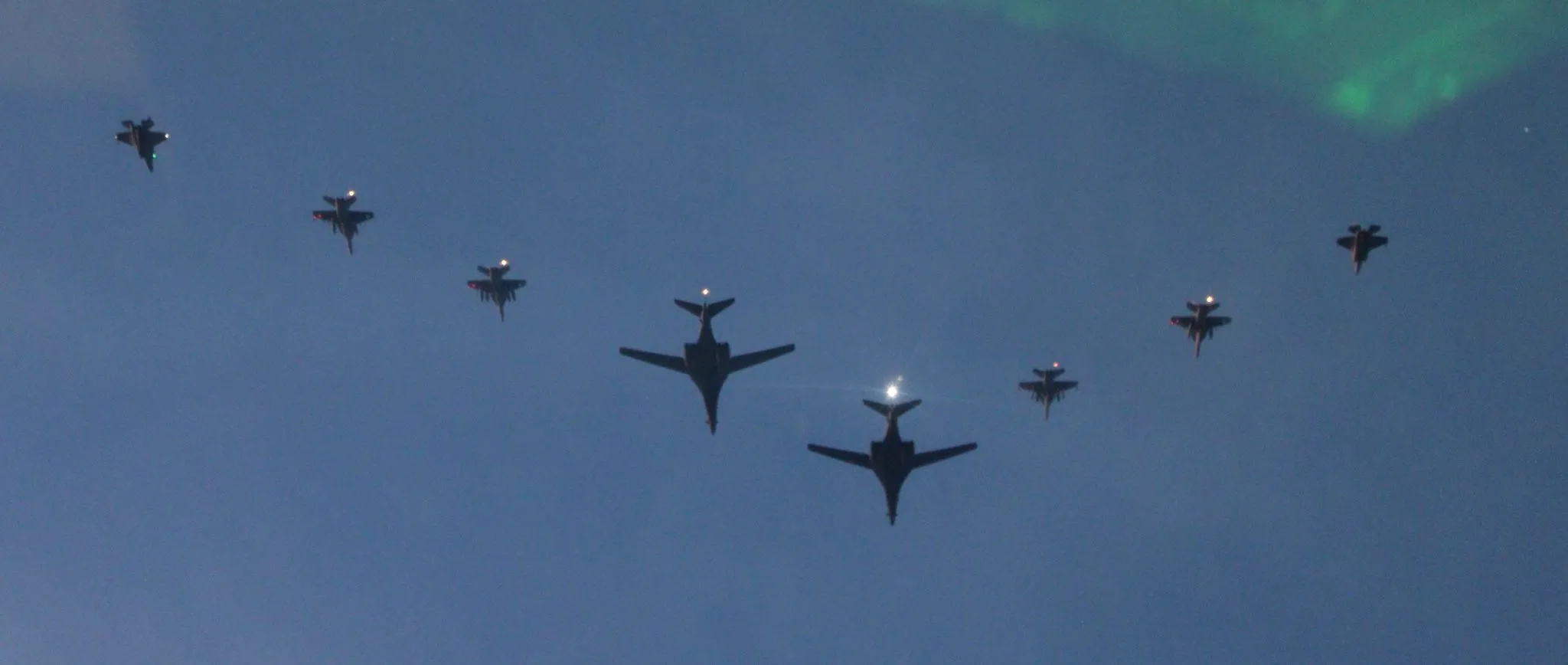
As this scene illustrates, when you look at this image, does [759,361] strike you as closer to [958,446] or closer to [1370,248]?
[958,446]

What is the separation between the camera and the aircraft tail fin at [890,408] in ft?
249

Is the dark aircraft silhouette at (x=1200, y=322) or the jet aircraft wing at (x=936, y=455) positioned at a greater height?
the dark aircraft silhouette at (x=1200, y=322)

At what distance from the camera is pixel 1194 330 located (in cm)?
8775

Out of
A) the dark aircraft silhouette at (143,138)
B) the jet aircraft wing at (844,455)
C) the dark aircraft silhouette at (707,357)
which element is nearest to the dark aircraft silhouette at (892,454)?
the jet aircraft wing at (844,455)

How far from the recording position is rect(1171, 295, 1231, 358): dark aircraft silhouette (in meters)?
87.2

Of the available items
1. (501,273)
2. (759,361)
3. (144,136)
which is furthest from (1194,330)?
(144,136)

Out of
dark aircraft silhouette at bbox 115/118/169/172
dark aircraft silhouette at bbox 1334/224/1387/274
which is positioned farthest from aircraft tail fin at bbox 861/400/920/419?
dark aircraft silhouette at bbox 115/118/169/172

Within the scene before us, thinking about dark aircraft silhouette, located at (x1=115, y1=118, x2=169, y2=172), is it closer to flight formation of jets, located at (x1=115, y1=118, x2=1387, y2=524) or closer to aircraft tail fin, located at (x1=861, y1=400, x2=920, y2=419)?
flight formation of jets, located at (x1=115, y1=118, x2=1387, y2=524)

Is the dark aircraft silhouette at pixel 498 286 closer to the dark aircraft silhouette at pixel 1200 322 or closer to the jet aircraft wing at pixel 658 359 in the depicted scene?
the jet aircraft wing at pixel 658 359

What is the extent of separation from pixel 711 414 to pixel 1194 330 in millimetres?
40543

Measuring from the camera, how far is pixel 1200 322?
287 ft

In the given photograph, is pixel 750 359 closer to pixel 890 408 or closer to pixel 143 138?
pixel 890 408

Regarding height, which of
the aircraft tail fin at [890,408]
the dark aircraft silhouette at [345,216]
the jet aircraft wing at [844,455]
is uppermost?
the dark aircraft silhouette at [345,216]

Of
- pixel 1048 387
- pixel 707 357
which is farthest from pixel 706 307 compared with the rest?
pixel 1048 387
